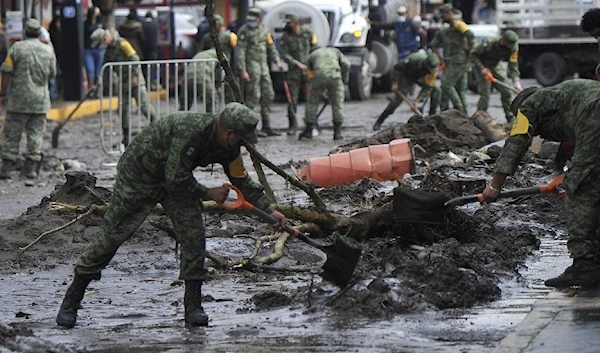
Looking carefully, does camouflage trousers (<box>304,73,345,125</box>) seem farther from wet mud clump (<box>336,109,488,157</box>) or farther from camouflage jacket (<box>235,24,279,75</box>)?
wet mud clump (<box>336,109,488,157</box>)

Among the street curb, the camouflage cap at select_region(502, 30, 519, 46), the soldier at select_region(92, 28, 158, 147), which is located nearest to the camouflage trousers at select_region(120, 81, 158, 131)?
the soldier at select_region(92, 28, 158, 147)

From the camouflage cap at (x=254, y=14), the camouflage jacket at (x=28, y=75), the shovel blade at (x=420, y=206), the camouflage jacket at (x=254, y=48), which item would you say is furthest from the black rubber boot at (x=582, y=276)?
the camouflage cap at (x=254, y=14)

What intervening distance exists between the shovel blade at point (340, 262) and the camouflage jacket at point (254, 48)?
12.9 m

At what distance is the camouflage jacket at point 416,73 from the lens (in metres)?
20.9

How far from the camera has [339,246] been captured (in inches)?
315

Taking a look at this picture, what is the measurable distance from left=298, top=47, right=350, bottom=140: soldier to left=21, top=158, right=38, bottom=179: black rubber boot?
17.8 ft

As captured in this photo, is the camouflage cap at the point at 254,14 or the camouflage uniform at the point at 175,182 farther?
the camouflage cap at the point at 254,14

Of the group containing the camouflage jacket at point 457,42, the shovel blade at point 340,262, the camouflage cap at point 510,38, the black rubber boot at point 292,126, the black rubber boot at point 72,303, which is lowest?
the black rubber boot at point 292,126

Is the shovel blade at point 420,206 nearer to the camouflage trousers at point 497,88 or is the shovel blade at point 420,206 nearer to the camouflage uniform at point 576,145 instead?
the camouflage uniform at point 576,145

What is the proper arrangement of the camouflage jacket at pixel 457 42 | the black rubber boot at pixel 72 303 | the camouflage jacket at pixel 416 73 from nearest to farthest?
the black rubber boot at pixel 72 303
the camouflage jacket at pixel 416 73
the camouflage jacket at pixel 457 42

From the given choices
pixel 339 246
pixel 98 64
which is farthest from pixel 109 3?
pixel 339 246

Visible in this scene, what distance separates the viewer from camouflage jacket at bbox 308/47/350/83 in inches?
788

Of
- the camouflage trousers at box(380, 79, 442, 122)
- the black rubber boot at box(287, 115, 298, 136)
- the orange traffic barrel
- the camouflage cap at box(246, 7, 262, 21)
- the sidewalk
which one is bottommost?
the black rubber boot at box(287, 115, 298, 136)

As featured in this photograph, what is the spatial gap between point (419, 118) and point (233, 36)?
4482 millimetres
